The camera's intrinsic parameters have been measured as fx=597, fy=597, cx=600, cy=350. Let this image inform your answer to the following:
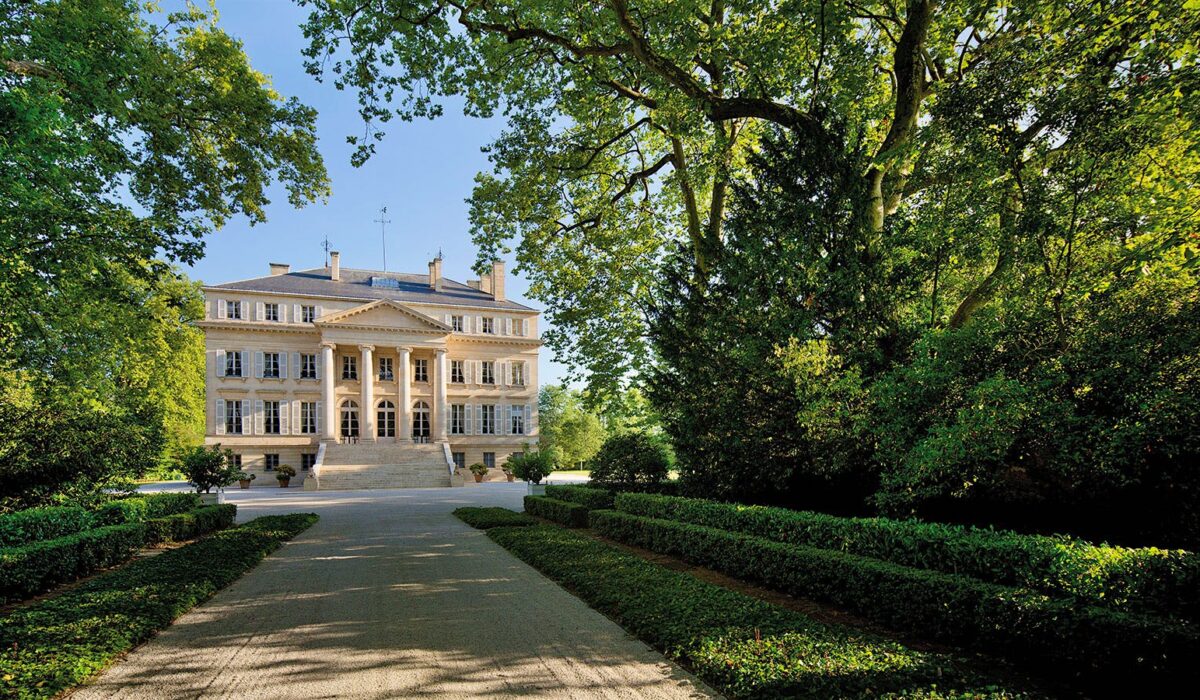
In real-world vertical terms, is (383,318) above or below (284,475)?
above

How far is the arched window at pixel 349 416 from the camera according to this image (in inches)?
1538

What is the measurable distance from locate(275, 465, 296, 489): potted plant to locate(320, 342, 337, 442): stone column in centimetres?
264

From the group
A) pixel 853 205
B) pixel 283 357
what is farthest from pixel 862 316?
pixel 283 357

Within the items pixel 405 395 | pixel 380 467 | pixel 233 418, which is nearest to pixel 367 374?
pixel 405 395

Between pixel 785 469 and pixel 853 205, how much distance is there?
173 inches

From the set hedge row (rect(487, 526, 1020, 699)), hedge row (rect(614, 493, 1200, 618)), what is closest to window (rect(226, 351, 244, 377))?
hedge row (rect(487, 526, 1020, 699))

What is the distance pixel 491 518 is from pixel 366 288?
3098cm

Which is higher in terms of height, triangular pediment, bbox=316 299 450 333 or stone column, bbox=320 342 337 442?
triangular pediment, bbox=316 299 450 333

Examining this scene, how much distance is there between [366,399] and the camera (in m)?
38.0

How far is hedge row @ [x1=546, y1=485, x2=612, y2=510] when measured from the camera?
47.9ft

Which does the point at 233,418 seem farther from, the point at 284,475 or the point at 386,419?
the point at 386,419

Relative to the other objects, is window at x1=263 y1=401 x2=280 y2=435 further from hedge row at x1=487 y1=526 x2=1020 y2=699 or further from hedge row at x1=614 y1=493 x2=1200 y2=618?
hedge row at x1=614 y1=493 x2=1200 y2=618

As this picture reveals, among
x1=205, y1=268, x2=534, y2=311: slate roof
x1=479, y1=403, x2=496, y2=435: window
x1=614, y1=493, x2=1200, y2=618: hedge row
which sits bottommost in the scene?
x1=614, y1=493, x2=1200, y2=618: hedge row

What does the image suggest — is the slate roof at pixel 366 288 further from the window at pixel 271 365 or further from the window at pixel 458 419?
the window at pixel 458 419
